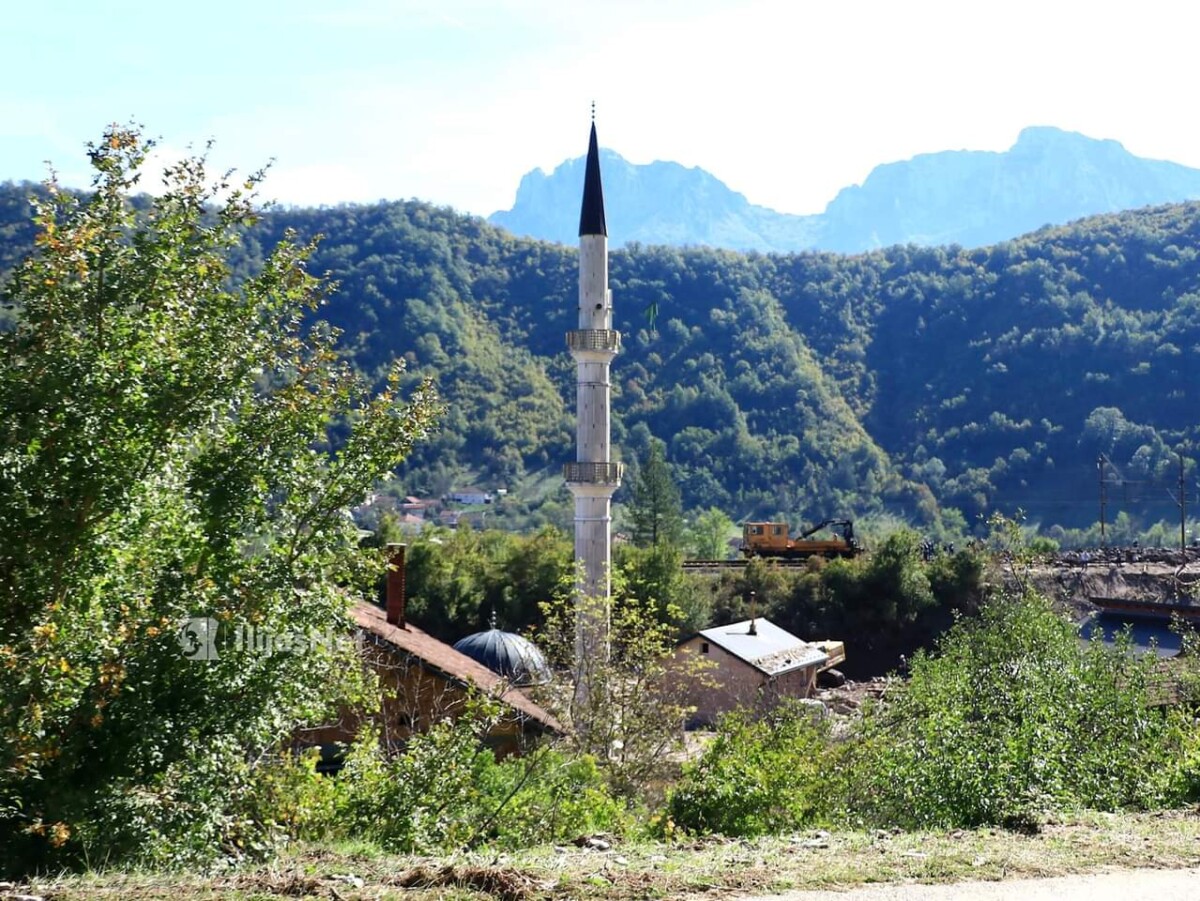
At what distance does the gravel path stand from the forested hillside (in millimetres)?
89857

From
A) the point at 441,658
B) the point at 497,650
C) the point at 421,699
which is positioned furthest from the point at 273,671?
the point at 497,650

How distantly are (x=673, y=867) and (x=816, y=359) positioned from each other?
128 meters

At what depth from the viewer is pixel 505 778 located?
14109mm

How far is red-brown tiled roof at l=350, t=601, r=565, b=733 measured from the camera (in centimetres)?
2007

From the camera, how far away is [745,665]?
34750mm

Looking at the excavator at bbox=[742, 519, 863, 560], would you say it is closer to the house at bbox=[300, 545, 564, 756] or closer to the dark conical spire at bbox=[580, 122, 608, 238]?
the dark conical spire at bbox=[580, 122, 608, 238]

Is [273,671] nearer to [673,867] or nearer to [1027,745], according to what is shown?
[673,867]

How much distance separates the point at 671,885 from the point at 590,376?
1075 inches

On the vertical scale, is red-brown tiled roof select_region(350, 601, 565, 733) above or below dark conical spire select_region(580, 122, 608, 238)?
below

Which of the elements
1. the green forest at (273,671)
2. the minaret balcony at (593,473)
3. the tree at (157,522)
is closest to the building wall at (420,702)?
the green forest at (273,671)

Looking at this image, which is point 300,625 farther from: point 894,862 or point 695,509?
point 695,509

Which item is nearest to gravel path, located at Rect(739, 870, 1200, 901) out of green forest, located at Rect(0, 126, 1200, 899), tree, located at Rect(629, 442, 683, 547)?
green forest, located at Rect(0, 126, 1200, 899)

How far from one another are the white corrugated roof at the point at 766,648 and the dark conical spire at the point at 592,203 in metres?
12.4

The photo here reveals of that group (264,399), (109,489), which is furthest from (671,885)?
(264,399)
